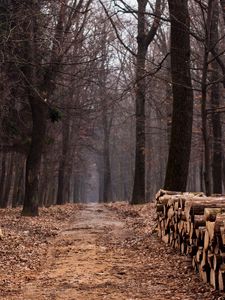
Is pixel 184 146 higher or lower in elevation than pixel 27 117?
lower

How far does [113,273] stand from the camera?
785cm

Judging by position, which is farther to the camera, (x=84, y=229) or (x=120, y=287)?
(x=84, y=229)

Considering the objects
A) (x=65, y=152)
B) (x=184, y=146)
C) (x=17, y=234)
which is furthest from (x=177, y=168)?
(x=65, y=152)

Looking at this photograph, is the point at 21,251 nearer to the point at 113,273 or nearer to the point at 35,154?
the point at 113,273

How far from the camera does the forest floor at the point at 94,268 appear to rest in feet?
21.7

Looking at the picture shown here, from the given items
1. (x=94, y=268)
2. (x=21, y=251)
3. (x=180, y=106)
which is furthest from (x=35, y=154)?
(x=94, y=268)

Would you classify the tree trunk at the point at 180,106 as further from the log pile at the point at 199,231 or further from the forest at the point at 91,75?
the log pile at the point at 199,231

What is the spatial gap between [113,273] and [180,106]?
6098 millimetres

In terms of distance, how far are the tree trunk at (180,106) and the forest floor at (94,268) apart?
1642mm

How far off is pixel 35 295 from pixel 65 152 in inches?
932

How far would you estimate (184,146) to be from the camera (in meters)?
12.7

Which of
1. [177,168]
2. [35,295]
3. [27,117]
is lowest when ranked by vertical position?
[35,295]

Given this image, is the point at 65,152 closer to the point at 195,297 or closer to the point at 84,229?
the point at 84,229

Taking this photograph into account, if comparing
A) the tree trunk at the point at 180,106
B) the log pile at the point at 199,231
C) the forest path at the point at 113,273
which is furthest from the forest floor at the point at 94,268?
the tree trunk at the point at 180,106
